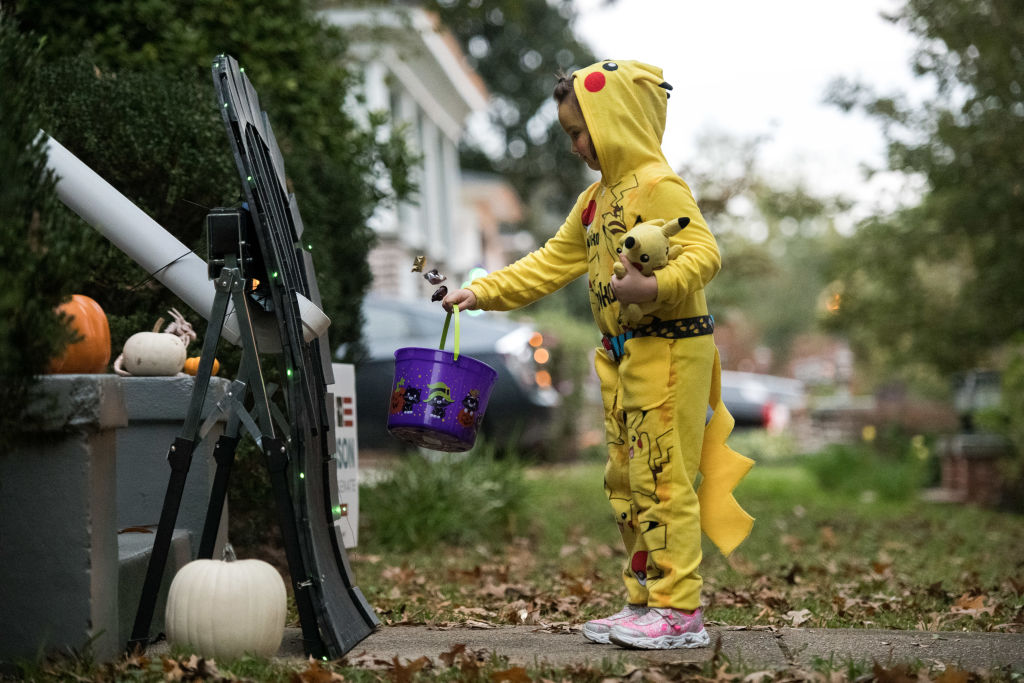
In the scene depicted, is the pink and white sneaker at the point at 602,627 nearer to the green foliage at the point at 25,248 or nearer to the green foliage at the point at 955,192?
the green foliage at the point at 25,248

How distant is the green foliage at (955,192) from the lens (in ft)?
28.0

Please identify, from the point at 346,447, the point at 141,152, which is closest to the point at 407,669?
the point at 346,447

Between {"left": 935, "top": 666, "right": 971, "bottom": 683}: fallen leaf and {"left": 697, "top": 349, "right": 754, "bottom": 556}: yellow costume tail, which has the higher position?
{"left": 697, "top": 349, "right": 754, "bottom": 556}: yellow costume tail

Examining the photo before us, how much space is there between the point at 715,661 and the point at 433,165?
16.4 metres

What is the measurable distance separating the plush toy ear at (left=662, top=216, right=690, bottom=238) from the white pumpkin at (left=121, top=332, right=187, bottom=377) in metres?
1.91

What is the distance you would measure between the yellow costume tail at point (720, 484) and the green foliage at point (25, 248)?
2008 mm

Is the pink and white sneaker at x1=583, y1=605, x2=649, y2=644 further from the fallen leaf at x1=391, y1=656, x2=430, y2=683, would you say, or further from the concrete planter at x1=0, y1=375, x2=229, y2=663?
the concrete planter at x1=0, y1=375, x2=229, y2=663

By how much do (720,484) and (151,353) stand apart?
2.09 m

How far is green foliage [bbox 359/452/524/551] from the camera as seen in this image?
7207mm

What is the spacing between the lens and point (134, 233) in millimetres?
3697

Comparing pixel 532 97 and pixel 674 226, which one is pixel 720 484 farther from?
pixel 532 97

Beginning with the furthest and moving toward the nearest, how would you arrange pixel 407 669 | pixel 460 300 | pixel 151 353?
pixel 151 353 < pixel 460 300 < pixel 407 669

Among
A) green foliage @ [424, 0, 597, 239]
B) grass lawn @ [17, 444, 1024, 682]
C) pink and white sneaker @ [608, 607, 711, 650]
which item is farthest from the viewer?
green foliage @ [424, 0, 597, 239]

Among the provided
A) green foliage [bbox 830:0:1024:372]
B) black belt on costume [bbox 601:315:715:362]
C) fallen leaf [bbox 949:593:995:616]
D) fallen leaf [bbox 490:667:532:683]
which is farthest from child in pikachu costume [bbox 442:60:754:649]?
green foliage [bbox 830:0:1024:372]
